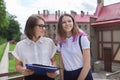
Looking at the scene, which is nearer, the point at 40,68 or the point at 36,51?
the point at 40,68

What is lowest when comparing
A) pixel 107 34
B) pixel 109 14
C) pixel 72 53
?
pixel 107 34

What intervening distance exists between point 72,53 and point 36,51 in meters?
0.40

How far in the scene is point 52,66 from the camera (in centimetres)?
300

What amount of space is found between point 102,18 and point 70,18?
65.5 feet

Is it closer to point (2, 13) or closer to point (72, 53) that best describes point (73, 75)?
point (72, 53)

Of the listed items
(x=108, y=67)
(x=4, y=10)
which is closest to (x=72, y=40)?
(x=108, y=67)

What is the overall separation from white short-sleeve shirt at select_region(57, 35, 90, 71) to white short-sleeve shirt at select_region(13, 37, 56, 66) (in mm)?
162

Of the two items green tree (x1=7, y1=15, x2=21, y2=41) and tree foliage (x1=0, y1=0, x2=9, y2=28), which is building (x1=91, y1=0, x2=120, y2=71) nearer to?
tree foliage (x1=0, y1=0, x2=9, y2=28)

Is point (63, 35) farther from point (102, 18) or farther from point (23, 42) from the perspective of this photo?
point (102, 18)

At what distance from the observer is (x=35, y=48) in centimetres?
317

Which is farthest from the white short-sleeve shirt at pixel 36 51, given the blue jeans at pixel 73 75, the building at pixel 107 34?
the building at pixel 107 34

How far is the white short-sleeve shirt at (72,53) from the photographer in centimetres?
325

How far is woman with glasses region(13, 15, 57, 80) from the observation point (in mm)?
3143

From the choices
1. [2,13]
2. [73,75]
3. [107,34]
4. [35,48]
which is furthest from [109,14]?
[2,13]
